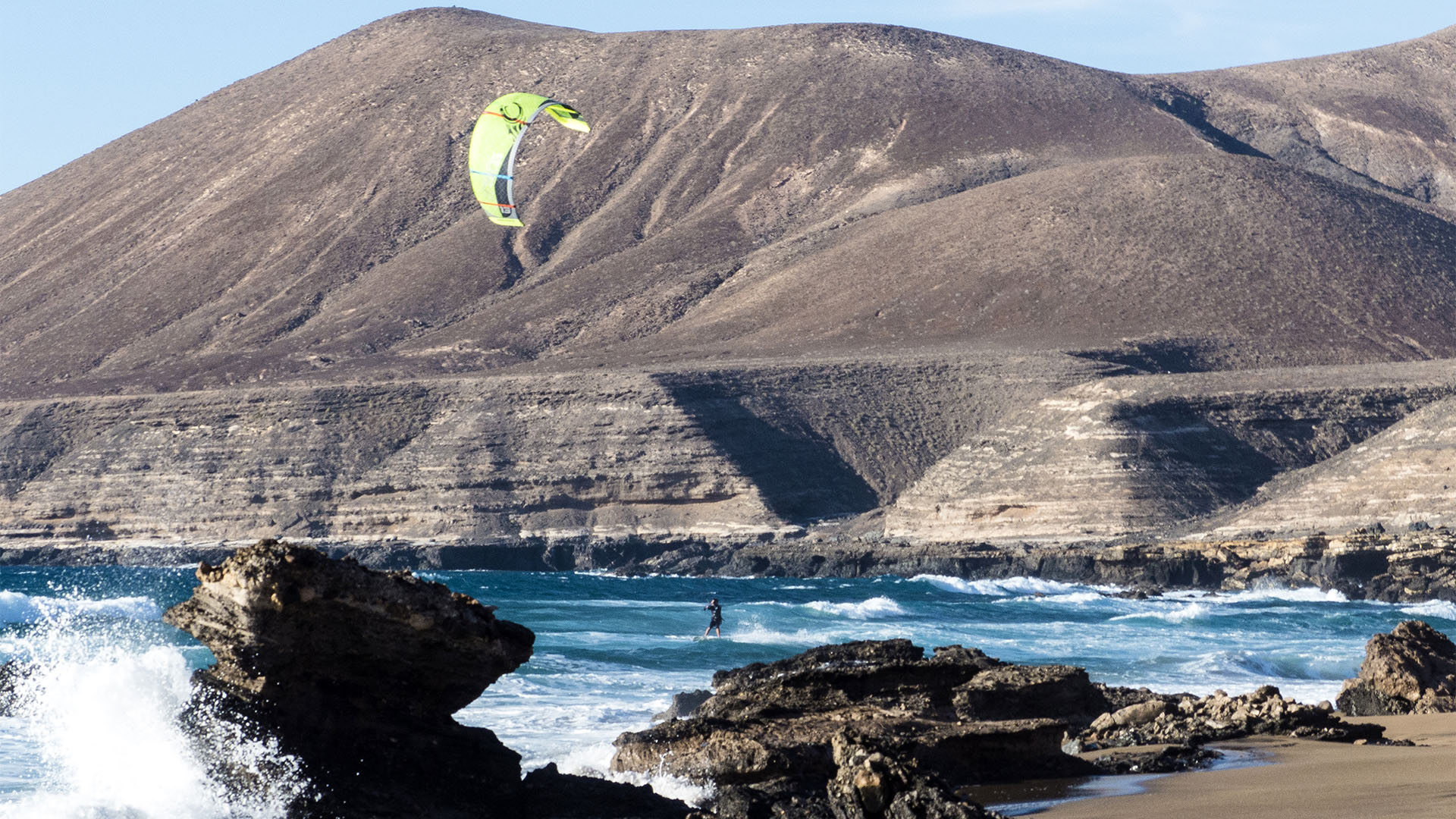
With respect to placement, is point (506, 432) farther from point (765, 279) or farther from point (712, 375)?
point (765, 279)

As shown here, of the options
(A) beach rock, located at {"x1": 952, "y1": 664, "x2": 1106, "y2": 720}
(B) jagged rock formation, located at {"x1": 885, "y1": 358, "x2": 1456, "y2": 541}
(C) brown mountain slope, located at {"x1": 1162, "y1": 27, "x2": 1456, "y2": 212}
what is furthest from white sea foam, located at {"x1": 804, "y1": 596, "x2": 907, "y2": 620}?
(C) brown mountain slope, located at {"x1": 1162, "y1": 27, "x2": 1456, "y2": 212}

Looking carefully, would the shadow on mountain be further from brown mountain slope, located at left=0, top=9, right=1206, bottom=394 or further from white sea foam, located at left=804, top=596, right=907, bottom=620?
white sea foam, located at left=804, top=596, right=907, bottom=620

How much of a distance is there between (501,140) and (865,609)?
19.1 meters

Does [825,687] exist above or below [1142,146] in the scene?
below

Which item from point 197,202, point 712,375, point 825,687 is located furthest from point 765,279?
point 825,687

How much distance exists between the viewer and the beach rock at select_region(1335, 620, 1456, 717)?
19.8 metres

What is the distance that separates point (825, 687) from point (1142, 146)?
127 metres

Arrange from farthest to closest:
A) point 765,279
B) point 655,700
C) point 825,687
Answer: point 765,279 → point 655,700 → point 825,687

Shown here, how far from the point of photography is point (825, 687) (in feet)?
49.3

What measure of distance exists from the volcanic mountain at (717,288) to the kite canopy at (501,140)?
40.7 m

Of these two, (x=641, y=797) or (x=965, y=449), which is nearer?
(x=641, y=797)

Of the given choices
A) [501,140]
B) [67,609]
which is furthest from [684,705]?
[67,609]

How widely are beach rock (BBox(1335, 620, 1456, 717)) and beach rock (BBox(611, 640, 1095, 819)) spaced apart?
202 inches

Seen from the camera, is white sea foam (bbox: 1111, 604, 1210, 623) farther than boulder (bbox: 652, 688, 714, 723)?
Yes
